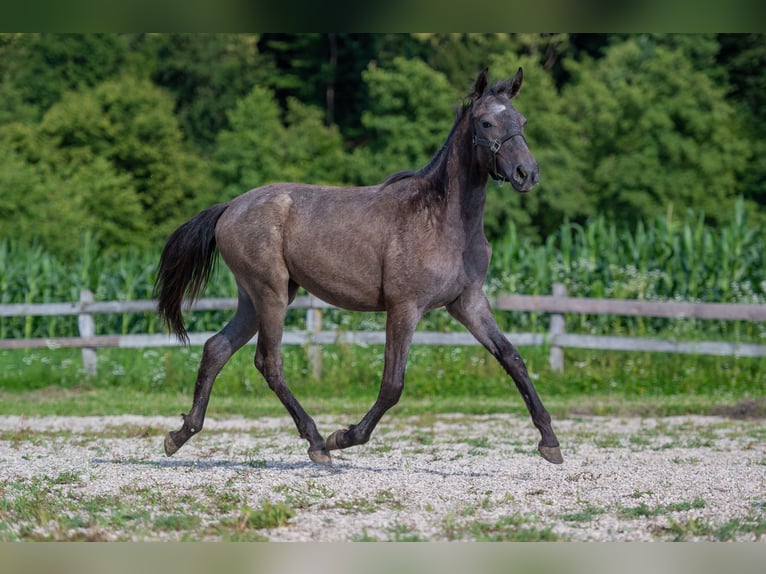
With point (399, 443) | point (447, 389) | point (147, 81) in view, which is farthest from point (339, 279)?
point (147, 81)

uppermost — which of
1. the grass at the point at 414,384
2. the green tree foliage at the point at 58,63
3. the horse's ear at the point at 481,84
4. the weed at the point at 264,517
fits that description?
the green tree foliage at the point at 58,63

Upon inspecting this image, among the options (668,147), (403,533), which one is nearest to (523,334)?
(403,533)

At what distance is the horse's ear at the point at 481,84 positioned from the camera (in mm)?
6441

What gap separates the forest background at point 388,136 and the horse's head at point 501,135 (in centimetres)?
2599

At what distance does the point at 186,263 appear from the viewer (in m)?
7.74

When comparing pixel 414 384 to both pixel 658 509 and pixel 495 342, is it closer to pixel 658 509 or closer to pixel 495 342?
pixel 495 342

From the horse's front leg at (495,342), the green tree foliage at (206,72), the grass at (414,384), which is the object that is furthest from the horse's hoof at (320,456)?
the green tree foliage at (206,72)

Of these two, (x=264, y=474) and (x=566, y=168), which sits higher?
(x=566, y=168)

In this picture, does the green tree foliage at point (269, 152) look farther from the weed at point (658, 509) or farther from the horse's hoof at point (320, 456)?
the weed at point (658, 509)

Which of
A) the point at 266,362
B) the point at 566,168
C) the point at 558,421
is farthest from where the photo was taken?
the point at 566,168

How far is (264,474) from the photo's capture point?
6.75m

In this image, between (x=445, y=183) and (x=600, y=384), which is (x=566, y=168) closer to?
(x=600, y=384)

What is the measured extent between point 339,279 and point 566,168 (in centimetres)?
3092

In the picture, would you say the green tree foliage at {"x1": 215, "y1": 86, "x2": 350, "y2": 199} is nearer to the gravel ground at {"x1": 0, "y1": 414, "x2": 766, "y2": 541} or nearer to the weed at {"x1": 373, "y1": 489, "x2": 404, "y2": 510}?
the gravel ground at {"x1": 0, "y1": 414, "x2": 766, "y2": 541}
